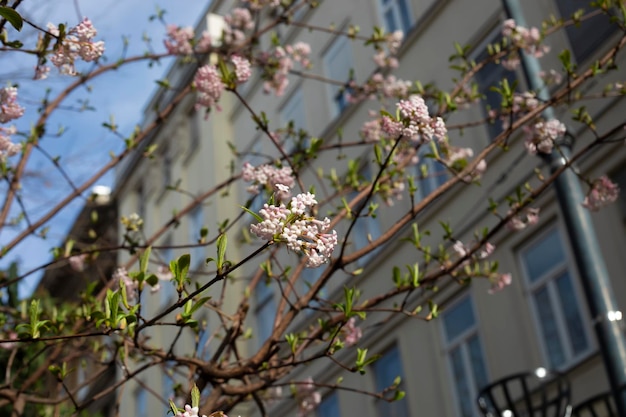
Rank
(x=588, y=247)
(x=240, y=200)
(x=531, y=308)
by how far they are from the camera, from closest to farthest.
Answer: (x=588, y=247) < (x=531, y=308) < (x=240, y=200)

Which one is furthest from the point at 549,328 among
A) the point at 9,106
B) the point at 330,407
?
the point at 9,106

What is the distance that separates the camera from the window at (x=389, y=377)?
1215 cm

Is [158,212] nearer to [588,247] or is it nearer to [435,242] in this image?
[435,242]

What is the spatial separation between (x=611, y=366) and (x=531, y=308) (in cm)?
495

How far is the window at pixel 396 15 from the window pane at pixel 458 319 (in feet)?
15.8

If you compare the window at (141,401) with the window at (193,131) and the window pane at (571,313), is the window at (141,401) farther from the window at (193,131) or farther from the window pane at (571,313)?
the window pane at (571,313)

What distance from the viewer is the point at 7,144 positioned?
16.5ft

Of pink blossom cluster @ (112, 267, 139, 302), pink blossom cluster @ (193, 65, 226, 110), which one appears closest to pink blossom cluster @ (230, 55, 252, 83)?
pink blossom cluster @ (193, 65, 226, 110)

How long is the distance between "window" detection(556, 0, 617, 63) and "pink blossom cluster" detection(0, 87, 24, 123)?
24.2ft

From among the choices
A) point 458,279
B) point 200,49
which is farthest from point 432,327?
point 458,279

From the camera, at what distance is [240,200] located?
60.8ft

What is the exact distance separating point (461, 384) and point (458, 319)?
33.7 inches

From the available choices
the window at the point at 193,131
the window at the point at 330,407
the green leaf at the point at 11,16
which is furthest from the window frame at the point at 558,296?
the window at the point at 193,131

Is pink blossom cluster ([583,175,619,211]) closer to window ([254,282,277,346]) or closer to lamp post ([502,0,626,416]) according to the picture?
lamp post ([502,0,626,416])
